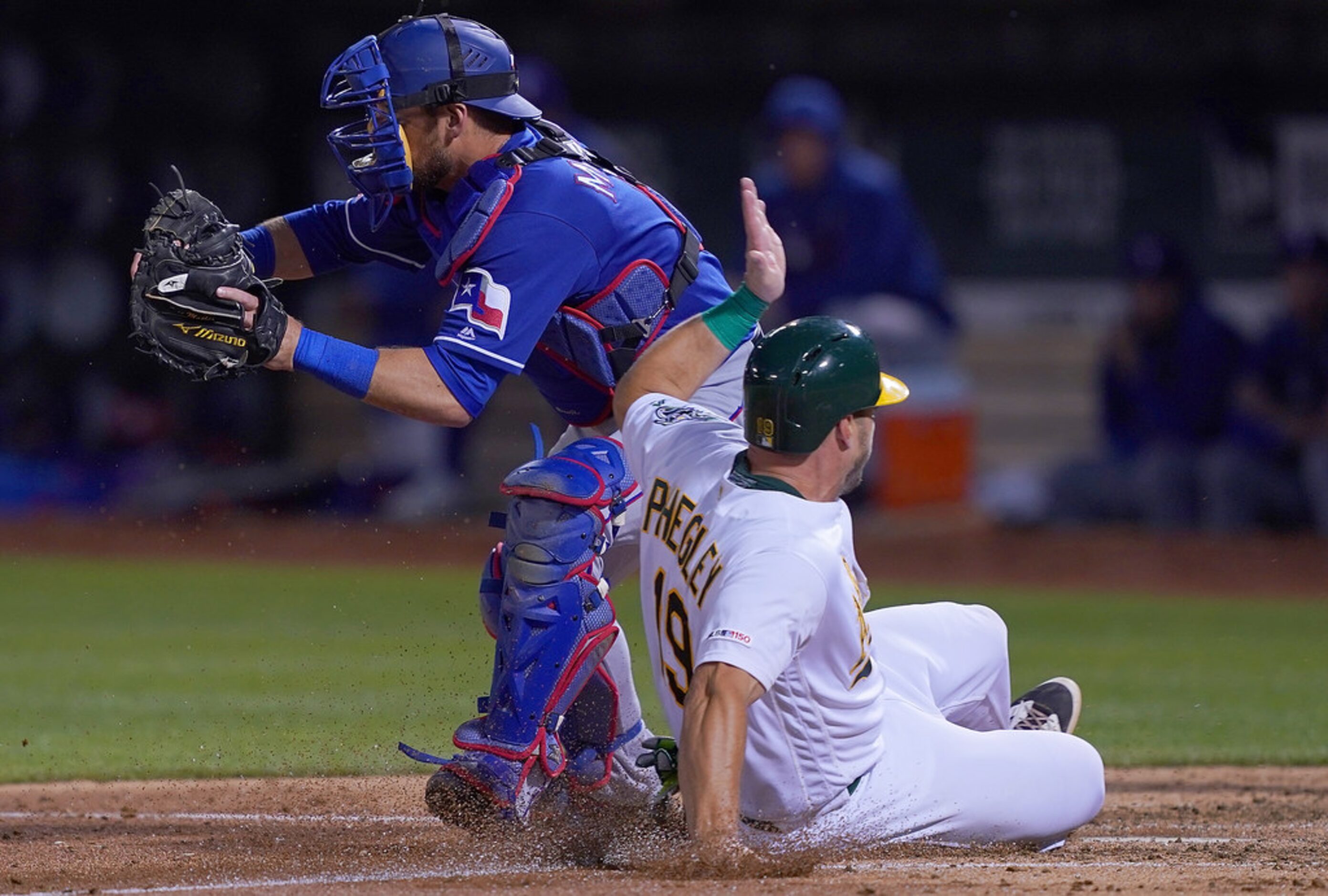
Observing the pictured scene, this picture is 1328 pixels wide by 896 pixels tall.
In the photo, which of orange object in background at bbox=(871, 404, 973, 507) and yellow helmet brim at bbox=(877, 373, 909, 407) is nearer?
yellow helmet brim at bbox=(877, 373, 909, 407)

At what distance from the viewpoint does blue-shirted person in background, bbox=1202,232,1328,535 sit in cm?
1113

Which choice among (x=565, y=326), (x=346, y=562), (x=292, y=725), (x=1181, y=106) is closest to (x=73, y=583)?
(x=346, y=562)

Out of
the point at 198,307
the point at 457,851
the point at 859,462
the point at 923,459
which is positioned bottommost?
the point at 457,851

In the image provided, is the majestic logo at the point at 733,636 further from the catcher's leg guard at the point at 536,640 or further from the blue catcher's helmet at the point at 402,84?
the blue catcher's helmet at the point at 402,84

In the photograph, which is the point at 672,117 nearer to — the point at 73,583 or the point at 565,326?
the point at 73,583

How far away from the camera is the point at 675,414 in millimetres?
4055

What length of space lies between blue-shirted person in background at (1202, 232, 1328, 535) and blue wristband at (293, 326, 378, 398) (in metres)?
8.35

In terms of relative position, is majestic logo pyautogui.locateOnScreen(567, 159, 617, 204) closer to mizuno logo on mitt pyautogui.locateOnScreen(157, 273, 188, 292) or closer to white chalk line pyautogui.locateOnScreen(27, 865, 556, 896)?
mizuno logo on mitt pyautogui.locateOnScreen(157, 273, 188, 292)

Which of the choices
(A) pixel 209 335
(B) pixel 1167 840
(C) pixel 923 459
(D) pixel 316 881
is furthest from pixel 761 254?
(C) pixel 923 459

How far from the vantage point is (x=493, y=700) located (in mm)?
4141

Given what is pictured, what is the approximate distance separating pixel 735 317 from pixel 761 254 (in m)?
0.15

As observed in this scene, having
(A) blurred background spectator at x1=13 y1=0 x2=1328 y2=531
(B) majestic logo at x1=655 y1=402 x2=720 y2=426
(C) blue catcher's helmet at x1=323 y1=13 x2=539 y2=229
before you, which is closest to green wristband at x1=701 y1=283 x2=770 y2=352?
(B) majestic logo at x1=655 y1=402 x2=720 y2=426

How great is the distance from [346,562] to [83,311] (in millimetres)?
3651

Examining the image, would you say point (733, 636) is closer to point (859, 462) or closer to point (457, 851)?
point (859, 462)
